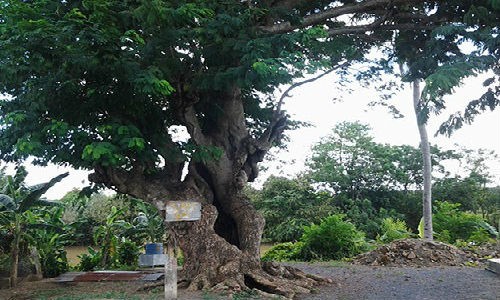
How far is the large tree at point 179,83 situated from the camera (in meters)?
7.15

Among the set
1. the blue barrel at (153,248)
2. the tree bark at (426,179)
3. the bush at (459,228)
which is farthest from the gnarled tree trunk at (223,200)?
the bush at (459,228)

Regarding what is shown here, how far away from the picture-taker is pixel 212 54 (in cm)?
859

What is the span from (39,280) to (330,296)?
7.69 metres

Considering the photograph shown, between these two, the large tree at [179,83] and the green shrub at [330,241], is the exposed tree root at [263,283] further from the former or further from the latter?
the green shrub at [330,241]

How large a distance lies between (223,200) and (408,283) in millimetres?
4521

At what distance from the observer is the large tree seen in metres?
7.15

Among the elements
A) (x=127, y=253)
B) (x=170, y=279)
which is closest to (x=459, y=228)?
(x=127, y=253)

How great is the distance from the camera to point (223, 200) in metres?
10.7

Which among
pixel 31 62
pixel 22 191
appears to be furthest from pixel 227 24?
pixel 22 191

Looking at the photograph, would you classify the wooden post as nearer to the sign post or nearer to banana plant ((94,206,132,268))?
the sign post

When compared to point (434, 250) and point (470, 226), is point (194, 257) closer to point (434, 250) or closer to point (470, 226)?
point (434, 250)

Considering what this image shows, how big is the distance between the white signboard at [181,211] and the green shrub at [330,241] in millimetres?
8051

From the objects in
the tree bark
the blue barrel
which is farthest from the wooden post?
the tree bark

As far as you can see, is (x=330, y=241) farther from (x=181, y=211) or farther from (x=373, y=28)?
(x=181, y=211)
